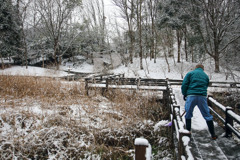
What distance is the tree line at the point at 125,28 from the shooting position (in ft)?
53.9

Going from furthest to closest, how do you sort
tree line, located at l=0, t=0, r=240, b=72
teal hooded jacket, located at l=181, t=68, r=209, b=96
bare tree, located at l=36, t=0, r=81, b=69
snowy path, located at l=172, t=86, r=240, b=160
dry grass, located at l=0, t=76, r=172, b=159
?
bare tree, located at l=36, t=0, r=81, b=69
tree line, located at l=0, t=0, r=240, b=72
dry grass, located at l=0, t=76, r=172, b=159
teal hooded jacket, located at l=181, t=68, r=209, b=96
snowy path, located at l=172, t=86, r=240, b=160

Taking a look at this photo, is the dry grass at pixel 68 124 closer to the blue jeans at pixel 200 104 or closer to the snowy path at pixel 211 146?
the snowy path at pixel 211 146

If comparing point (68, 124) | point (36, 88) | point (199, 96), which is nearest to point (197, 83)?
point (199, 96)

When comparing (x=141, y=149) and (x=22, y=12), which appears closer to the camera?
(x=141, y=149)

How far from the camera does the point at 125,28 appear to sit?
27312 mm

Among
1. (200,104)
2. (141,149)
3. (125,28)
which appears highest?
(125,28)

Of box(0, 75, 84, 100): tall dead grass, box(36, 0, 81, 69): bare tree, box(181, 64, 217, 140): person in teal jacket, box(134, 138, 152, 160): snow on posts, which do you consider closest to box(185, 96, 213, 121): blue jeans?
box(181, 64, 217, 140): person in teal jacket

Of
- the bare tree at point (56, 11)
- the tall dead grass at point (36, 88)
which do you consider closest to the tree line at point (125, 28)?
the bare tree at point (56, 11)

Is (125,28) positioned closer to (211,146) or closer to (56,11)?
(56,11)

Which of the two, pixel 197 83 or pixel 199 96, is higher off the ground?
pixel 197 83

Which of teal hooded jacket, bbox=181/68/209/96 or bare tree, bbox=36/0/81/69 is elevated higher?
bare tree, bbox=36/0/81/69

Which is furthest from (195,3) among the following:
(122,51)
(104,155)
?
(104,155)

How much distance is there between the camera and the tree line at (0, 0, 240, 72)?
53.9ft

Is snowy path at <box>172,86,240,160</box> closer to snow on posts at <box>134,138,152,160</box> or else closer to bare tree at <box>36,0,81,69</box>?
snow on posts at <box>134,138,152,160</box>
